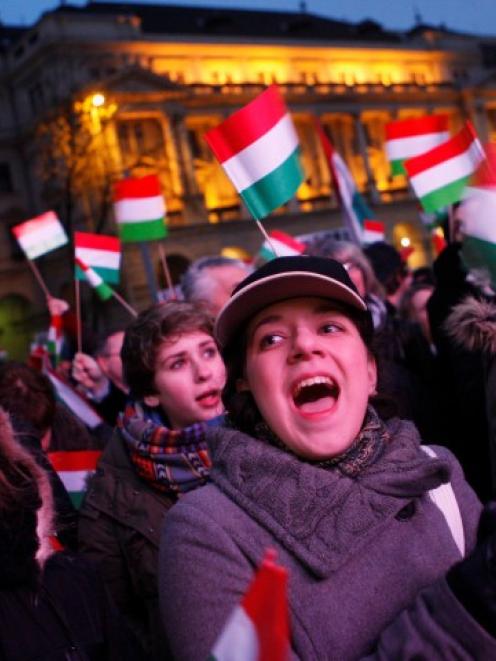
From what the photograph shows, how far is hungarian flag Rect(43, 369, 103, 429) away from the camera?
18.2 feet

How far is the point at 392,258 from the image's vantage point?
6.12 metres

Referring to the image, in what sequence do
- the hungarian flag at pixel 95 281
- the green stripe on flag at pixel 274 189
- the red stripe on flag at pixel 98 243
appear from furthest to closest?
the red stripe on flag at pixel 98 243, the hungarian flag at pixel 95 281, the green stripe on flag at pixel 274 189

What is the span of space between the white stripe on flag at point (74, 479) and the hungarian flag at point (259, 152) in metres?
1.67

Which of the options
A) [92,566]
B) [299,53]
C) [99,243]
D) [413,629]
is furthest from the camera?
[299,53]

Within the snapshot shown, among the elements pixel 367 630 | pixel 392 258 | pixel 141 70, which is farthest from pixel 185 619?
pixel 141 70

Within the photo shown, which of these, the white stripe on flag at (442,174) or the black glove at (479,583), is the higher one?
the white stripe on flag at (442,174)

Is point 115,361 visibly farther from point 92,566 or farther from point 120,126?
point 120,126

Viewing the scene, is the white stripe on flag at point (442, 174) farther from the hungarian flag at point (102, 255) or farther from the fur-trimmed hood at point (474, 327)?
the hungarian flag at point (102, 255)

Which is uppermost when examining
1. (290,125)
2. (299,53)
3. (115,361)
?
(299,53)

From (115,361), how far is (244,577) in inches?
161

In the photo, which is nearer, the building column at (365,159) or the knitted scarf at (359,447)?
the knitted scarf at (359,447)

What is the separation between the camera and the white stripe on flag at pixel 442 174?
5277 millimetres

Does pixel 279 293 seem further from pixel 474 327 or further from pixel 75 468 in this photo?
pixel 75 468

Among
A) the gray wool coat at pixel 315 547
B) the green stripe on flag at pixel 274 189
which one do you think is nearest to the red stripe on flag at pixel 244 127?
the green stripe on flag at pixel 274 189
